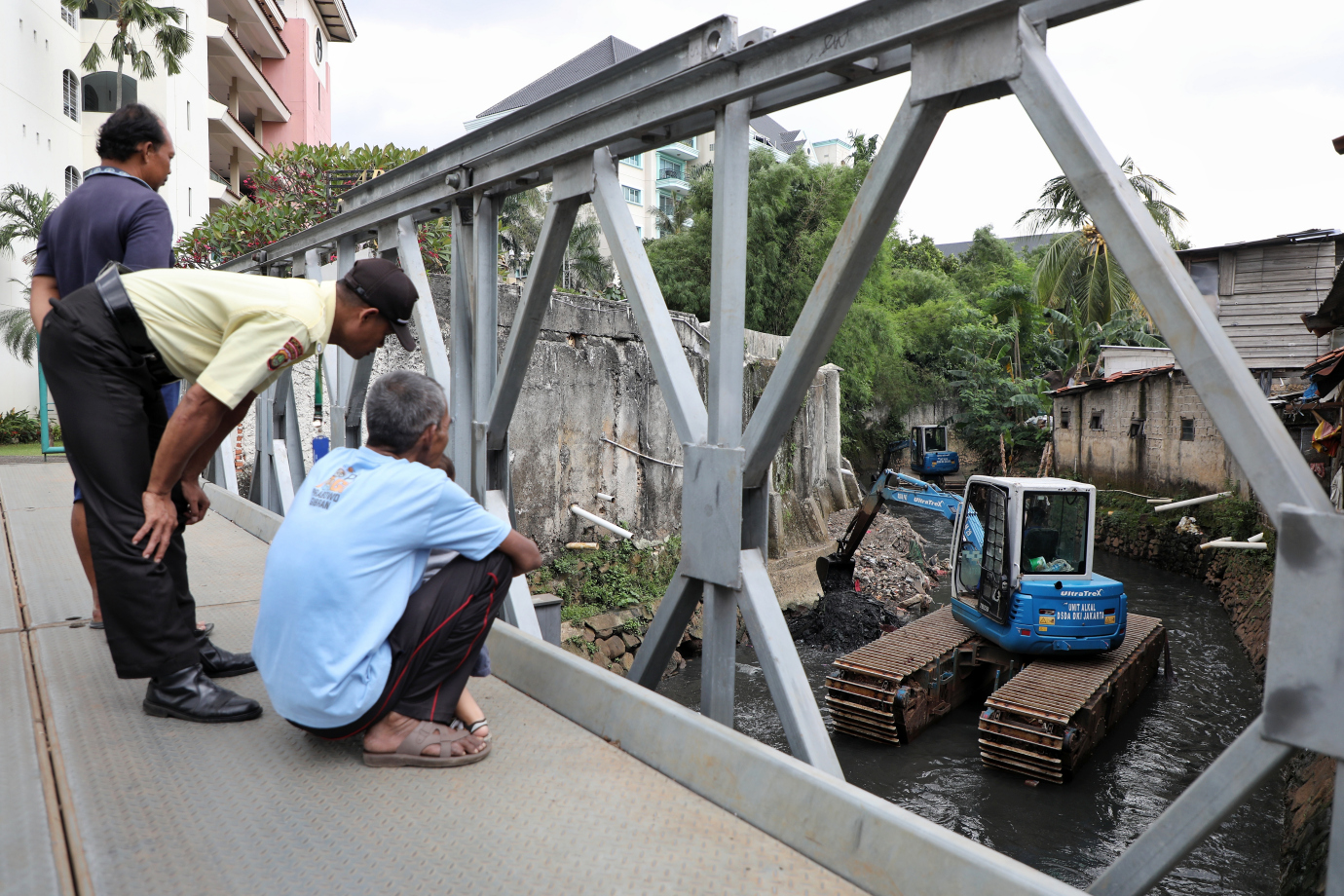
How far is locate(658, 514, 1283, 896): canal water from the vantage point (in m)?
9.07

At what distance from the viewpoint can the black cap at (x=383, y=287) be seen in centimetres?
261

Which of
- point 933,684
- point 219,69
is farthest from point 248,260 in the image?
point 219,69

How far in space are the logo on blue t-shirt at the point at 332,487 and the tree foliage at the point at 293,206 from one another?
10.5 metres

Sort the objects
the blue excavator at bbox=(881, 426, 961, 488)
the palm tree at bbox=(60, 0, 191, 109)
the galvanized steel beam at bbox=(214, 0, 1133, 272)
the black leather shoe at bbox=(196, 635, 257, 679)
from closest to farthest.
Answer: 1. the galvanized steel beam at bbox=(214, 0, 1133, 272)
2. the black leather shoe at bbox=(196, 635, 257, 679)
3. the palm tree at bbox=(60, 0, 191, 109)
4. the blue excavator at bbox=(881, 426, 961, 488)

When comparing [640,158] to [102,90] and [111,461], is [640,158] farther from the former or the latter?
[111,461]

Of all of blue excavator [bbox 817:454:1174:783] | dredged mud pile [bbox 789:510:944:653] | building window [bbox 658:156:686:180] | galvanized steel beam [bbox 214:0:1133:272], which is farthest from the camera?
building window [bbox 658:156:686:180]

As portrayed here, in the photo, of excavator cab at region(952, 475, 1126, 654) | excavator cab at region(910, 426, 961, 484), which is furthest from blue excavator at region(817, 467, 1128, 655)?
excavator cab at region(910, 426, 961, 484)

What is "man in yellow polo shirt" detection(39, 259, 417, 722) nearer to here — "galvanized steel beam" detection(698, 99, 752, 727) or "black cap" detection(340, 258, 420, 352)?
"black cap" detection(340, 258, 420, 352)

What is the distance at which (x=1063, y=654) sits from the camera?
1171 centimetres

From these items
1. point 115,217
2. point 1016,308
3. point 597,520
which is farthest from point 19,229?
point 1016,308

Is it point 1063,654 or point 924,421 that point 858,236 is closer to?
point 1063,654

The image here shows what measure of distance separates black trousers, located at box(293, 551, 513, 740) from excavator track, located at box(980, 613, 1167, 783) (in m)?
9.10

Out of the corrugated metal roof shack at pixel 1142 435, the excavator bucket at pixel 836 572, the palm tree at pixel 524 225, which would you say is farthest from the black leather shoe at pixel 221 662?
the palm tree at pixel 524 225

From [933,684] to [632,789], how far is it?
10.5 m
